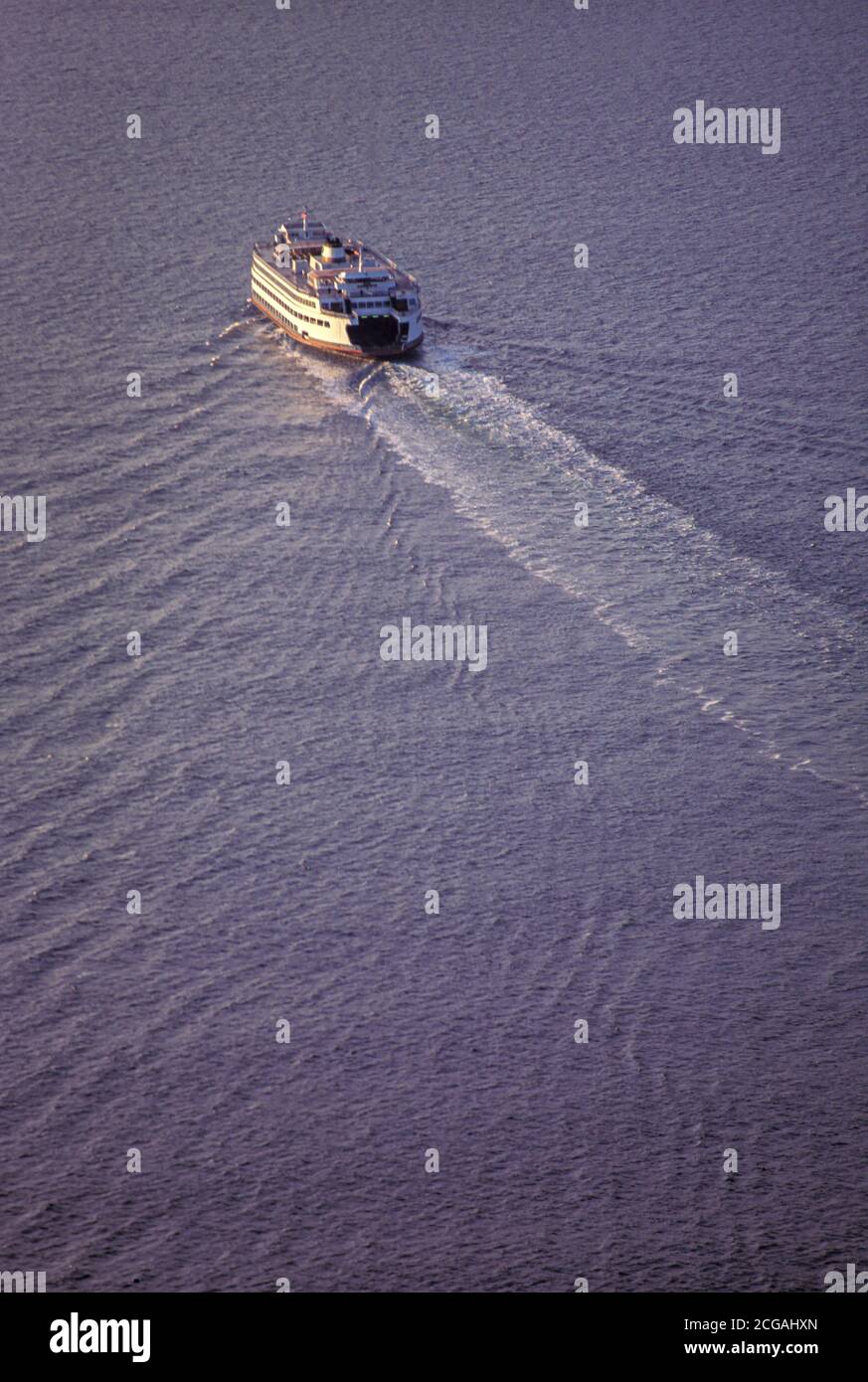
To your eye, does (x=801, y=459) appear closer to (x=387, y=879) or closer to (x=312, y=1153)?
(x=387, y=879)

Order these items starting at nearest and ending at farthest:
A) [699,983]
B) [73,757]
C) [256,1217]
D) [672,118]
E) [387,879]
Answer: [256,1217]
[699,983]
[387,879]
[73,757]
[672,118]

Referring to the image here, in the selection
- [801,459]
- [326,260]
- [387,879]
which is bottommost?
[387,879]

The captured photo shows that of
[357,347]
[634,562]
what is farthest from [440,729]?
[357,347]

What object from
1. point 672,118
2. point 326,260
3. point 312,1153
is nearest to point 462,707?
point 312,1153

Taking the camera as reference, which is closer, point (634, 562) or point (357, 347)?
point (634, 562)

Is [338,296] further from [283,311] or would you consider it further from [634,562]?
[634,562]

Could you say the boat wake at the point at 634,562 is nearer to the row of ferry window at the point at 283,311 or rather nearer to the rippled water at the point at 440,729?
the rippled water at the point at 440,729

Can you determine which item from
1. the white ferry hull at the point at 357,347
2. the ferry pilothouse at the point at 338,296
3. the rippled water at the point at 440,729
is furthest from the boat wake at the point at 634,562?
the ferry pilothouse at the point at 338,296
